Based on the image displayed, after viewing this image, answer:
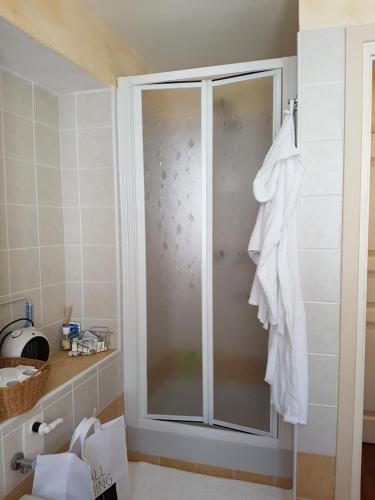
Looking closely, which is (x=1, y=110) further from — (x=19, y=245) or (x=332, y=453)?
(x=332, y=453)

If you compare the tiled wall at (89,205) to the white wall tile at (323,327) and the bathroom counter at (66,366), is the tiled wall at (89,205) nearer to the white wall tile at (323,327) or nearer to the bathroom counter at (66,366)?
the bathroom counter at (66,366)

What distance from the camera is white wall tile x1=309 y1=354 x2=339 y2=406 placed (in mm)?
1473

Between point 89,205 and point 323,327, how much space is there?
1344mm

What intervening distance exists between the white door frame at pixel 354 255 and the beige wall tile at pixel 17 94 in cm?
146

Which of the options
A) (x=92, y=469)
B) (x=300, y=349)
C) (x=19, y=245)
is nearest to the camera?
(x=92, y=469)

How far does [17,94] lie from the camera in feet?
5.62

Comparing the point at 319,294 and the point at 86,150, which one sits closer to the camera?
the point at 319,294

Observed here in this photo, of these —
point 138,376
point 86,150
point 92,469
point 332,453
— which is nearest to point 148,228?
point 86,150

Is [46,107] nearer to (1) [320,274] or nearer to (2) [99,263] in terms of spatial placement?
(2) [99,263]

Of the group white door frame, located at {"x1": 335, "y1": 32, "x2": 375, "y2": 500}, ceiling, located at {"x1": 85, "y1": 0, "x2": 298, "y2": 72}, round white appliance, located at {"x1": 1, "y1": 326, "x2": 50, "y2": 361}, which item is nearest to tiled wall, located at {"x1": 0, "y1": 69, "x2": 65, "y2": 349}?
round white appliance, located at {"x1": 1, "y1": 326, "x2": 50, "y2": 361}

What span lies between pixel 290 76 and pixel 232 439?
182 centimetres

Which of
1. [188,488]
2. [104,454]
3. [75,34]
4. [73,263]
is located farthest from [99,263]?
[188,488]

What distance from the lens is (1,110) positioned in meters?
1.63

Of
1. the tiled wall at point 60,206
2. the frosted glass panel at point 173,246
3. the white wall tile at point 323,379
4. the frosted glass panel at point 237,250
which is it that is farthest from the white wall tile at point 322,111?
the tiled wall at point 60,206
